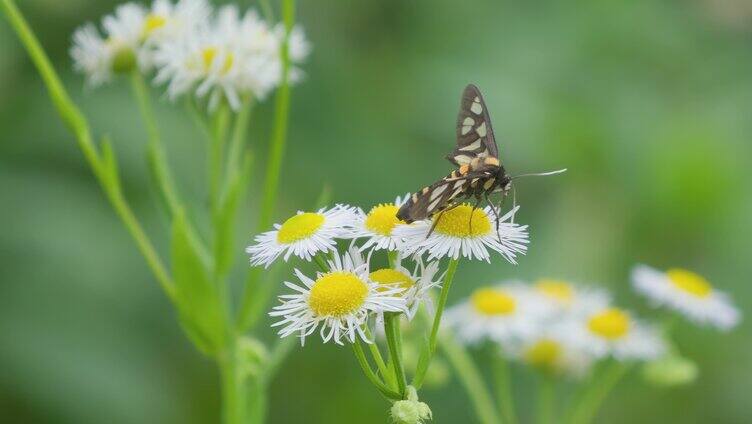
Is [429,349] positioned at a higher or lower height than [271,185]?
lower

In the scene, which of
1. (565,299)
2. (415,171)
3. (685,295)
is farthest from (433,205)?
(415,171)

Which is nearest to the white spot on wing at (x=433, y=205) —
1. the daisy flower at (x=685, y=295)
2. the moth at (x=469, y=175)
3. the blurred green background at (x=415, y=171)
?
the moth at (x=469, y=175)

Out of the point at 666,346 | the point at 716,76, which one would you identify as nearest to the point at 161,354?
the point at 666,346

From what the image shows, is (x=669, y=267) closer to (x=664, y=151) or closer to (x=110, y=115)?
(x=664, y=151)

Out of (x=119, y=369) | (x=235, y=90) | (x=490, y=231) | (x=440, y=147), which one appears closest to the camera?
(x=490, y=231)

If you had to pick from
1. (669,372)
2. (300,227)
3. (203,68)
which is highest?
(203,68)

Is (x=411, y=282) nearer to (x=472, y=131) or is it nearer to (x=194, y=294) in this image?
(x=472, y=131)
